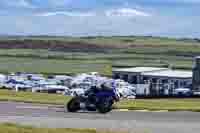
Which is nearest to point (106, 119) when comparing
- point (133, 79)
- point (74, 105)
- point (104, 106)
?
point (104, 106)

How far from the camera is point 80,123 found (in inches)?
899

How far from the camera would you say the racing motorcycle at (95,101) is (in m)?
28.1

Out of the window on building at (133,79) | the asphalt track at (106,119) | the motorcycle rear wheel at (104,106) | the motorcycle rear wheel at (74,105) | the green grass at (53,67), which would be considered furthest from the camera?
the green grass at (53,67)

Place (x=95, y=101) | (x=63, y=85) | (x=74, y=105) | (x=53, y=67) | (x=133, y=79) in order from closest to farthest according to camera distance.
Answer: (x=95, y=101) < (x=74, y=105) < (x=63, y=85) < (x=133, y=79) < (x=53, y=67)

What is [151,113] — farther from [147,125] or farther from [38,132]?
[38,132]

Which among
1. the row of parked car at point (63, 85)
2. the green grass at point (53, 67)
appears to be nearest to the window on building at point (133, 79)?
the row of parked car at point (63, 85)

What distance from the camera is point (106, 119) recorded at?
81.5 feet

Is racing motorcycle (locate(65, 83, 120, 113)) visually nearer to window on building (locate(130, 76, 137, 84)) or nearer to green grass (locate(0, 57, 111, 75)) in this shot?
window on building (locate(130, 76, 137, 84))

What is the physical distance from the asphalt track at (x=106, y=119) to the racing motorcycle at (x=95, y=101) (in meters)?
0.36

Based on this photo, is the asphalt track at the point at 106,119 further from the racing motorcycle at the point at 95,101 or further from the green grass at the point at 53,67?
the green grass at the point at 53,67

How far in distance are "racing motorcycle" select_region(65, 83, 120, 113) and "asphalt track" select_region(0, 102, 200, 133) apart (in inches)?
14.4

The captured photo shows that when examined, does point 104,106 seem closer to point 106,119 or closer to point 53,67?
point 106,119

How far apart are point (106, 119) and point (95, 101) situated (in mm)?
3494

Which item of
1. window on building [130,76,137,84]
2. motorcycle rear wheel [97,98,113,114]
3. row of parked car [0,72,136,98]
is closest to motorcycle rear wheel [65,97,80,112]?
motorcycle rear wheel [97,98,113,114]
